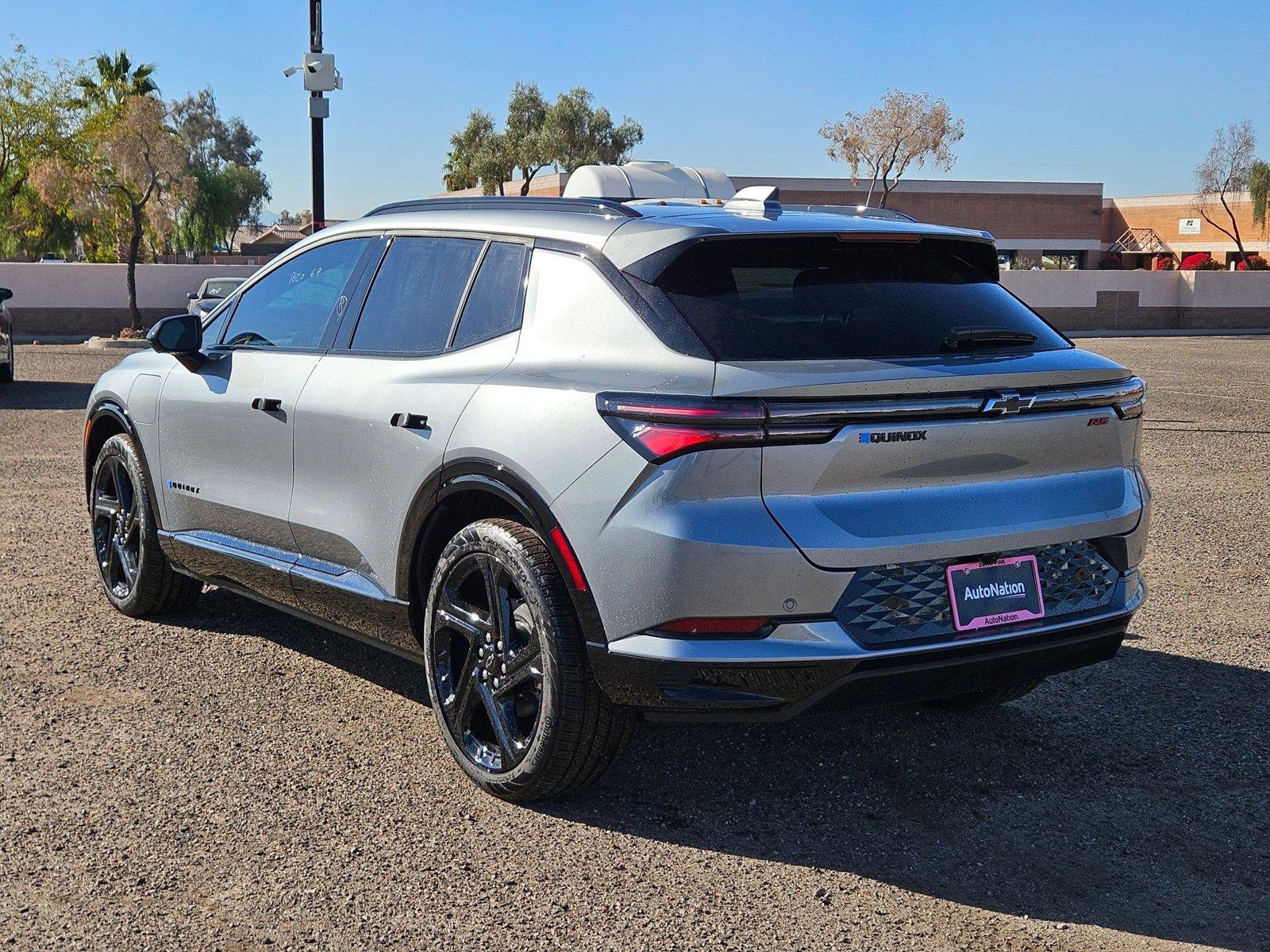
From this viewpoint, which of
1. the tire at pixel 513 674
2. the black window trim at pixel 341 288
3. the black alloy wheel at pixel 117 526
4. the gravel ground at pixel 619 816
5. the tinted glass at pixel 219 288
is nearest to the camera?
the gravel ground at pixel 619 816

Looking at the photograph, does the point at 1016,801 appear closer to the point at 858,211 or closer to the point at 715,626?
the point at 715,626

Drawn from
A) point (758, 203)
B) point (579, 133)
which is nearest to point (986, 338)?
point (758, 203)

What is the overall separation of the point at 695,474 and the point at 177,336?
300 cm

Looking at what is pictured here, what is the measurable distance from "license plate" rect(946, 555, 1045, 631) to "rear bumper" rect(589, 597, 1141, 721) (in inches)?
2.2

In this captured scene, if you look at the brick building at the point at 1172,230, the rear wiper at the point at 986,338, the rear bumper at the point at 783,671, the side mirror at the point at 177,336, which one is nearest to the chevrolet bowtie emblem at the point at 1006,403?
the rear wiper at the point at 986,338

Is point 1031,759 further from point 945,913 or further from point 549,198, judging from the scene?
point 549,198

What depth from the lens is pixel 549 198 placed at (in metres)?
4.83

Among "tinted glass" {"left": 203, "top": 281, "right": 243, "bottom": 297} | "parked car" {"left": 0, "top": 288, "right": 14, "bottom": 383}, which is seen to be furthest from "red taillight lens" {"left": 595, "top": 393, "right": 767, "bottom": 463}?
"tinted glass" {"left": 203, "top": 281, "right": 243, "bottom": 297}

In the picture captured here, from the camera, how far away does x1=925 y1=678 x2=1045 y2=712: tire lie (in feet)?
16.5

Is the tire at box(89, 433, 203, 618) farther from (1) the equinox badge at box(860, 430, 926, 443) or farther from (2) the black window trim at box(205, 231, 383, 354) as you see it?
(1) the equinox badge at box(860, 430, 926, 443)

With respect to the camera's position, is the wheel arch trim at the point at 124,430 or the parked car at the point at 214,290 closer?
the wheel arch trim at the point at 124,430

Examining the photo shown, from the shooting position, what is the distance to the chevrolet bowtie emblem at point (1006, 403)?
3.84 m

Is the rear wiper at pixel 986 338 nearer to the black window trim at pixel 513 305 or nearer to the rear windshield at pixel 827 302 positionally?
the rear windshield at pixel 827 302

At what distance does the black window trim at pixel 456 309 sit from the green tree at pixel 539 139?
63.8 m
